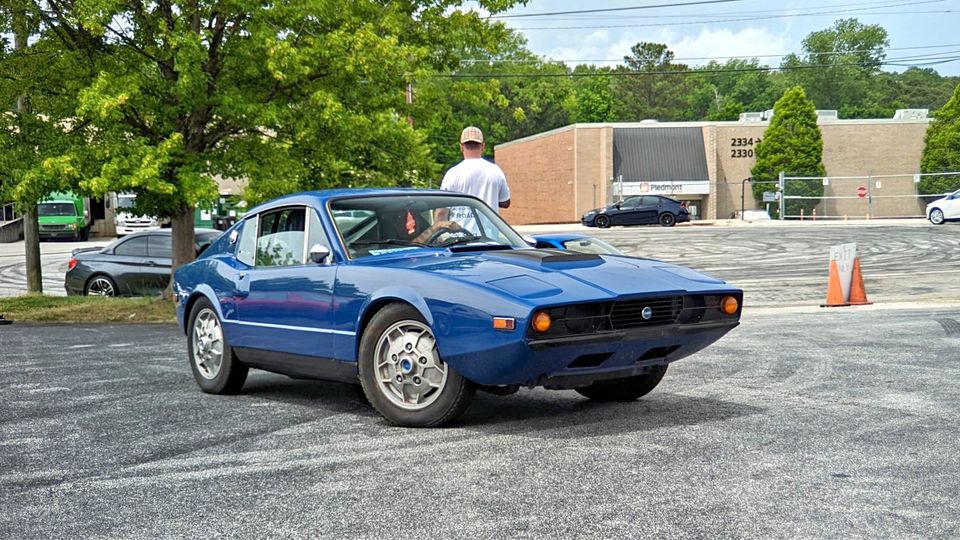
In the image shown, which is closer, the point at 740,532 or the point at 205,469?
the point at 740,532

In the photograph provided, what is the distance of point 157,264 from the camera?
19594 millimetres

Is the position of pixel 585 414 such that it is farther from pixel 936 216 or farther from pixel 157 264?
pixel 936 216

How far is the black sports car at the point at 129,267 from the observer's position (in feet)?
64.5

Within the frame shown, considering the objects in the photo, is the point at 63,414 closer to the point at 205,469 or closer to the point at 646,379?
the point at 205,469

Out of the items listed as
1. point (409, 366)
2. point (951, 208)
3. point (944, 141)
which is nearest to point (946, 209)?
point (951, 208)

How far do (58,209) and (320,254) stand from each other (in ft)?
157

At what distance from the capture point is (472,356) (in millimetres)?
5922

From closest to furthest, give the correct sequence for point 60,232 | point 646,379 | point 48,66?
point 646,379
point 48,66
point 60,232

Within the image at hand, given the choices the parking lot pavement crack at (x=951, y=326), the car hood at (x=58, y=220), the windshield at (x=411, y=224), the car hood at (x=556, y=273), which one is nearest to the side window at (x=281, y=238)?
the windshield at (x=411, y=224)

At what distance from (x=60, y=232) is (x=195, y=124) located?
123 ft

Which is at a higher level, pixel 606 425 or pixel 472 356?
pixel 472 356

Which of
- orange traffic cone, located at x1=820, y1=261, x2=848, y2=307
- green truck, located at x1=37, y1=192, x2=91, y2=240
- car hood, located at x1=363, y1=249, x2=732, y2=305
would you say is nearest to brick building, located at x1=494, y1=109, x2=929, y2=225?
green truck, located at x1=37, y1=192, x2=91, y2=240

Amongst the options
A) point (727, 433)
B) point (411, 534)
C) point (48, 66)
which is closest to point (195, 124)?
point (48, 66)

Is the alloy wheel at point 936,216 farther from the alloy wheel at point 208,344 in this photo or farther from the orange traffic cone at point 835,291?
the alloy wheel at point 208,344
